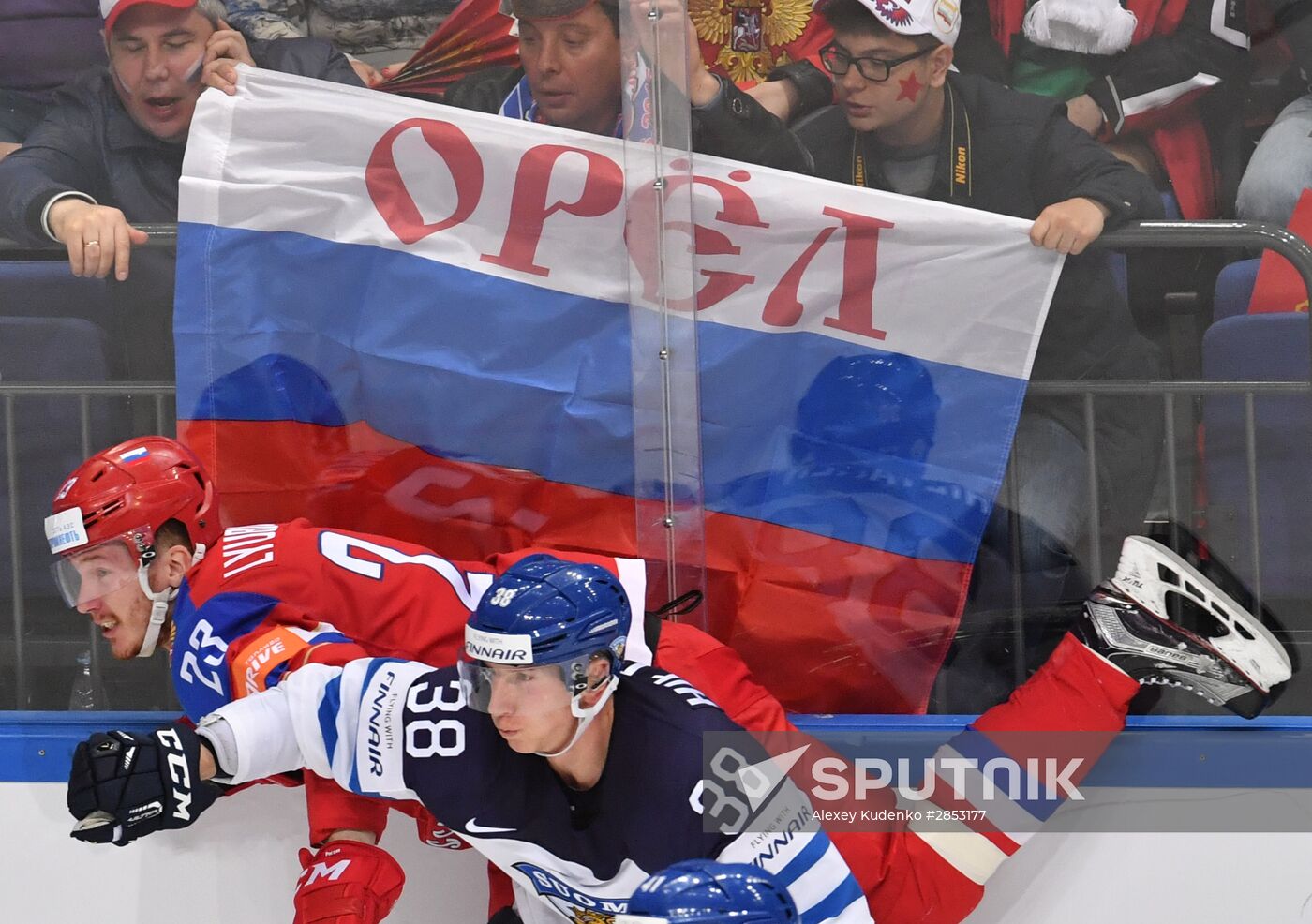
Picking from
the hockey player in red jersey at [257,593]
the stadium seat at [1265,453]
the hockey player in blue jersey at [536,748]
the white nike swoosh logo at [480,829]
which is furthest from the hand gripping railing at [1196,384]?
the white nike swoosh logo at [480,829]

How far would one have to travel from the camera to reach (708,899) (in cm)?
155

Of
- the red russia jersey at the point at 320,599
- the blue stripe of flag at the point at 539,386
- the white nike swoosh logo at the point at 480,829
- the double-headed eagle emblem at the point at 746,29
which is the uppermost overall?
the double-headed eagle emblem at the point at 746,29

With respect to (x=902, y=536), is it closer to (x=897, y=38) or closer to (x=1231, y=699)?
(x=1231, y=699)

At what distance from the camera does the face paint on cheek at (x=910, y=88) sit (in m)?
2.49

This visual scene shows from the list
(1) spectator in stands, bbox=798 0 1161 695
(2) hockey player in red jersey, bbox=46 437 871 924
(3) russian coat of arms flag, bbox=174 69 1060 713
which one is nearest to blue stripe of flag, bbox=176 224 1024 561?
(3) russian coat of arms flag, bbox=174 69 1060 713

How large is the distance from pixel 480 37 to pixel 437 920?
157 cm

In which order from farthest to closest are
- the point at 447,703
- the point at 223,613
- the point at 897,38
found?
the point at 897,38 < the point at 223,613 < the point at 447,703

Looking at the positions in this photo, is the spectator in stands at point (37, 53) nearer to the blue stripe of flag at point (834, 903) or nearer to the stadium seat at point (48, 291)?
the stadium seat at point (48, 291)

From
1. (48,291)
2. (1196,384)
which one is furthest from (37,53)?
(1196,384)

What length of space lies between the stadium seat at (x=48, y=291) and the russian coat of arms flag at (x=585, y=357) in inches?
6.7

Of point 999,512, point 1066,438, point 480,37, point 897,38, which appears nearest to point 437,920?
point 999,512

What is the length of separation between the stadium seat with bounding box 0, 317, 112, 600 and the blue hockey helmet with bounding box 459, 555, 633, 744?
106 cm

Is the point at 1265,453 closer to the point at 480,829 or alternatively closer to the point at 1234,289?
the point at 1234,289

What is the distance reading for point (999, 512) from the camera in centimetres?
255
